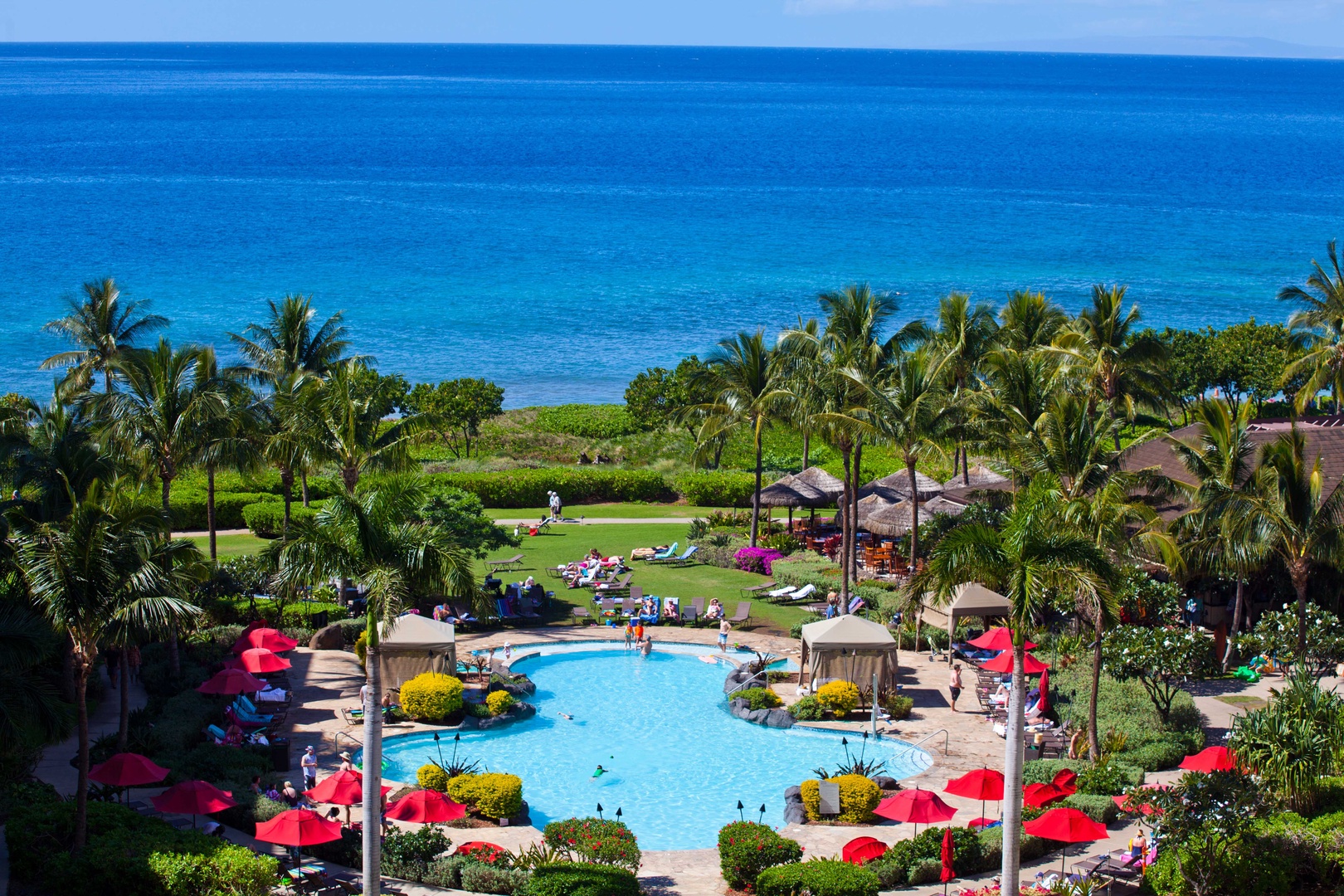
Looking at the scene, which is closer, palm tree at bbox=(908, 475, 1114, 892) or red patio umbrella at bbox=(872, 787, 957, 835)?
palm tree at bbox=(908, 475, 1114, 892)

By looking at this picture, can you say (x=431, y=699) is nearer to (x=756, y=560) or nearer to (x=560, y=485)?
(x=756, y=560)

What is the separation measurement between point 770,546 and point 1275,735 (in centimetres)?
2039

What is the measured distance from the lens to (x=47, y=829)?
718 inches

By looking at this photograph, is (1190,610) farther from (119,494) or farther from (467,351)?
(467,351)

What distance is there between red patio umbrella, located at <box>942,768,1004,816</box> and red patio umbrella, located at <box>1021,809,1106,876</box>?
141 cm

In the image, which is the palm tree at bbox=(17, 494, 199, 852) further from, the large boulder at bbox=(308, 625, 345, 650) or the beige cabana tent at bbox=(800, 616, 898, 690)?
the beige cabana tent at bbox=(800, 616, 898, 690)

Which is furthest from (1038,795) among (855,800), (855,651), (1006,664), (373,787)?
(373,787)

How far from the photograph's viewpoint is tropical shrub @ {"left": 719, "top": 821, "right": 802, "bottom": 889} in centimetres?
1831

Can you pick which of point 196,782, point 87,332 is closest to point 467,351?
point 87,332

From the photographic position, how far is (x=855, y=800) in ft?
69.2

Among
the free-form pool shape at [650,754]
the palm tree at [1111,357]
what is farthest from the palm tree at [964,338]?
the free-form pool shape at [650,754]

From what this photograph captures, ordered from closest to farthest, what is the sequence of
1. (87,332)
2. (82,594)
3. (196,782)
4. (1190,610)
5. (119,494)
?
(82,594) < (196,782) < (119,494) < (1190,610) < (87,332)

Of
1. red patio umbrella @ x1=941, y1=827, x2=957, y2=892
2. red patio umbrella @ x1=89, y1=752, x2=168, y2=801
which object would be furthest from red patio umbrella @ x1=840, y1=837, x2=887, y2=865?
red patio umbrella @ x1=89, y1=752, x2=168, y2=801

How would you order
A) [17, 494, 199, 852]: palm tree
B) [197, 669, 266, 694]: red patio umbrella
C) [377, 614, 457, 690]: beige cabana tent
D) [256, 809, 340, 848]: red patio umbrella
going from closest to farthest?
[17, 494, 199, 852]: palm tree < [256, 809, 340, 848]: red patio umbrella < [197, 669, 266, 694]: red patio umbrella < [377, 614, 457, 690]: beige cabana tent
